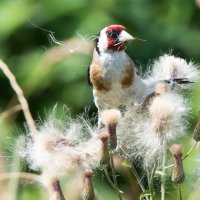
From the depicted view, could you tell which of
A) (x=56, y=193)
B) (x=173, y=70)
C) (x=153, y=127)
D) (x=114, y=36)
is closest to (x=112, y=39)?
(x=114, y=36)

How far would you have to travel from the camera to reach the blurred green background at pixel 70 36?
2.80 meters

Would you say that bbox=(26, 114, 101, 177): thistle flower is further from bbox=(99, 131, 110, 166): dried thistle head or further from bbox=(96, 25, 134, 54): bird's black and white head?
bbox=(96, 25, 134, 54): bird's black and white head

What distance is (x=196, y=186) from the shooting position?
1590mm

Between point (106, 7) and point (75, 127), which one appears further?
point (106, 7)

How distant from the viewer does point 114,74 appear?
6.15 ft

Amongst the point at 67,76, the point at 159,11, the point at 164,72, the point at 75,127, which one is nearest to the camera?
the point at 75,127

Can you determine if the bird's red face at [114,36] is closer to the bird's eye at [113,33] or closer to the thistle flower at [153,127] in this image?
the bird's eye at [113,33]

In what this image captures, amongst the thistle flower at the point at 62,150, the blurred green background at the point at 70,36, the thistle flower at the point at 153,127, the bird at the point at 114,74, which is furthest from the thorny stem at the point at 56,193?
the blurred green background at the point at 70,36

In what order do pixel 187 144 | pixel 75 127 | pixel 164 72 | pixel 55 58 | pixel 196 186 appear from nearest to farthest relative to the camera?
pixel 196 186 → pixel 75 127 → pixel 164 72 → pixel 55 58 → pixel 187 144

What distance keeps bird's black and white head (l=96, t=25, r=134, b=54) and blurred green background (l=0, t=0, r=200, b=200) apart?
2.56ft

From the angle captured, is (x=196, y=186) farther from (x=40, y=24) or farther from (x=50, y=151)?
(x=40, y=24)

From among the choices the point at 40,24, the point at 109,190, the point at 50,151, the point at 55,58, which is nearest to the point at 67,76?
the point at 40,24

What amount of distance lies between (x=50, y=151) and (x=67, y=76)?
1.16 meters

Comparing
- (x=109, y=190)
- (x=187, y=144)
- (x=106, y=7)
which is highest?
(x=106, y=7)
